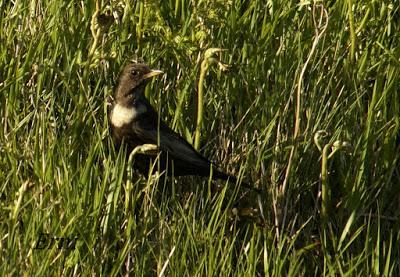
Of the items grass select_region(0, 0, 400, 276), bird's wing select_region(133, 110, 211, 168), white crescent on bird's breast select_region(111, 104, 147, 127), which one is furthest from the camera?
white crescent on bird's breast select_region(111, 104, 147, 127)

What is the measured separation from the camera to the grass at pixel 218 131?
4.24 metres

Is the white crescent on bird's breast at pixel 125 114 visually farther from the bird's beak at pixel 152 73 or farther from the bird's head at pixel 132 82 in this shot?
the bird's beak at pixel 152 73

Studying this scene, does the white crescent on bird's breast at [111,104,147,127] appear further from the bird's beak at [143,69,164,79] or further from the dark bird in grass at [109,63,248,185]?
the bird's beak at [143,69,164,79]

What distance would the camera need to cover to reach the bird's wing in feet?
15.4

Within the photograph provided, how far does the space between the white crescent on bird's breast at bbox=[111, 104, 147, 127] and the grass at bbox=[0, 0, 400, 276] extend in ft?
0.18

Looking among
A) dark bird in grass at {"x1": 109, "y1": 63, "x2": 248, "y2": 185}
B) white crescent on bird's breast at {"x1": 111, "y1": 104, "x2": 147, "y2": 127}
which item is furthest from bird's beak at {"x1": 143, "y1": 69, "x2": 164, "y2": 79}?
white crescent on bird's breast at {"x1": 111, "y1": 104, "x2": 147, "y2": 127}

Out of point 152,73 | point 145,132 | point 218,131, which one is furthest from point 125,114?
point 218,131

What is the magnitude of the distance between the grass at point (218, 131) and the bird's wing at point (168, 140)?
0.10 m

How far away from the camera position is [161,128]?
15.5 feet

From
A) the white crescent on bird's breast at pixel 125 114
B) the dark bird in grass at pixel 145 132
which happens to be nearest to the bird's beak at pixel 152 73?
the dark bird in grass at pixel 145 132

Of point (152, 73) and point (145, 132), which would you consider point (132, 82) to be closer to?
point (152, 73)

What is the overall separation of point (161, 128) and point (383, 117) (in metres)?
0.89

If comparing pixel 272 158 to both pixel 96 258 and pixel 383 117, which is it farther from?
pixel 96 258

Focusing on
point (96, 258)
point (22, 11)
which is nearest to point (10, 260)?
point (96, 258)
